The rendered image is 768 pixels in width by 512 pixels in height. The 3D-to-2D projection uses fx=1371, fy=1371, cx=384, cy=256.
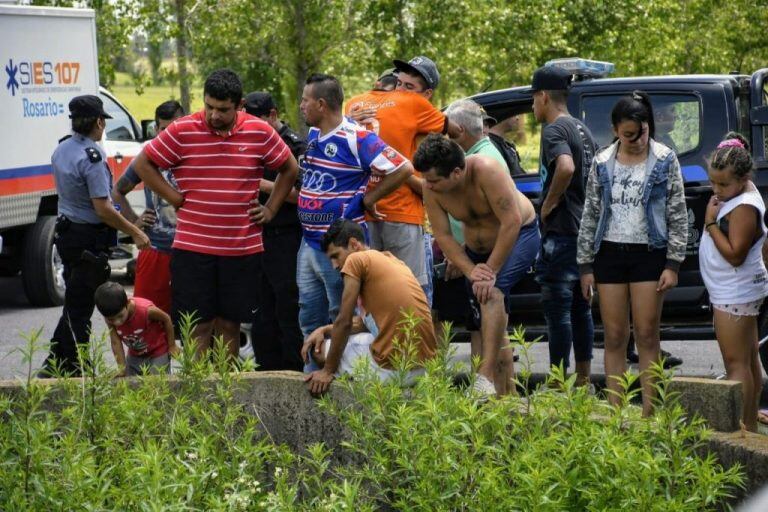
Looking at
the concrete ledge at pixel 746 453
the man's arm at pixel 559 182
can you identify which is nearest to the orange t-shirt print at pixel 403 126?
the man's arm at pixel 559 182

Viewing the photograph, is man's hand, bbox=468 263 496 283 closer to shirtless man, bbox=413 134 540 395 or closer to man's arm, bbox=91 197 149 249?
shirtless man, bbox=413 134 540 395

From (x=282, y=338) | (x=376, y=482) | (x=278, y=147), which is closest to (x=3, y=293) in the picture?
(x=282, y=338)

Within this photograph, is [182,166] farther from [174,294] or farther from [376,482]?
[376,482]

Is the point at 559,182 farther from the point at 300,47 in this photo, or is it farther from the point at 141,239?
the point at 300,47

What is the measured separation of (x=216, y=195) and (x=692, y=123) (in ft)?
10.2

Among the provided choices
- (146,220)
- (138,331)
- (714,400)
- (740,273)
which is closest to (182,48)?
(146,220)

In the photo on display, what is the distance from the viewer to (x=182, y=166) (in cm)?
750

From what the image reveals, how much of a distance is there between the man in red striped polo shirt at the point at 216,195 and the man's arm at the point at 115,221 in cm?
83

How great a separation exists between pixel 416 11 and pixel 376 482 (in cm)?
1782

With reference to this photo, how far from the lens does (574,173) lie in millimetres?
7977

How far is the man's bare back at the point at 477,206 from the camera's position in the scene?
7.04 m

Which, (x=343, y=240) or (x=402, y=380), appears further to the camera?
(x=343, y=240)

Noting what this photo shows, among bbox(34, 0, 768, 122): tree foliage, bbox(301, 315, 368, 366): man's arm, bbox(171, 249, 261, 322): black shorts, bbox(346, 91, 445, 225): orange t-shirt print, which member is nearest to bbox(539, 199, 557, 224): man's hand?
bbox(346, 91, 445, 225): orange t-shirt print

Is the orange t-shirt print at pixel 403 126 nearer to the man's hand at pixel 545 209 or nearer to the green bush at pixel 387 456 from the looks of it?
the man's hand at pixel 545 209
